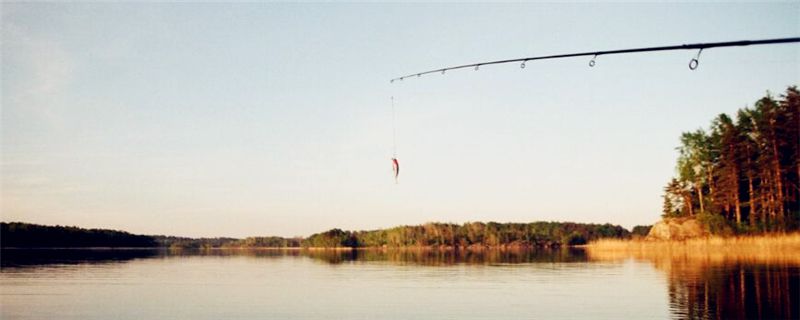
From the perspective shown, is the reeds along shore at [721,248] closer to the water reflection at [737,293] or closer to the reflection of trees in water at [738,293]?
the water reflection at [737,293]

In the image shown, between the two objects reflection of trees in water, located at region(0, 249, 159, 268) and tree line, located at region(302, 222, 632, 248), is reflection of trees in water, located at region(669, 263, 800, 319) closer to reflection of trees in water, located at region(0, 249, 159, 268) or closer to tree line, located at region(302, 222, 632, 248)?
reflection of trees in water, located at region(0, 249, 159, 268)

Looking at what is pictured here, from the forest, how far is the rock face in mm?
1750

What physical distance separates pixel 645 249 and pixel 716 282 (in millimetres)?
45912

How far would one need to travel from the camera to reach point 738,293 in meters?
20.7

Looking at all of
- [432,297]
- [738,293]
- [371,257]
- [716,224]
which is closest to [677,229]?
[716,224]

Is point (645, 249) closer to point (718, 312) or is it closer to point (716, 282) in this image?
point (716, 282)

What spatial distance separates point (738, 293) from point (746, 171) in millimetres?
44496

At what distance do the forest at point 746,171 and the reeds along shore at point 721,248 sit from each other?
302 cm

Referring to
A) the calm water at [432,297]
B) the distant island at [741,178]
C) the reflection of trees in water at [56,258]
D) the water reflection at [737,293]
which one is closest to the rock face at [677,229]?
the distant island at [741,178]

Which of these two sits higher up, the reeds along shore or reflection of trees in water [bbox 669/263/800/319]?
reflection of trees in water [bbox 669/263/800/319]

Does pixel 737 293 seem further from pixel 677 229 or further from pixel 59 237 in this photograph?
pixel 59 237

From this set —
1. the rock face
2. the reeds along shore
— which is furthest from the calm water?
the rock face

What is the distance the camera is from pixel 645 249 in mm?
68000

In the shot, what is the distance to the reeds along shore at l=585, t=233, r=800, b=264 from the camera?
133ft
